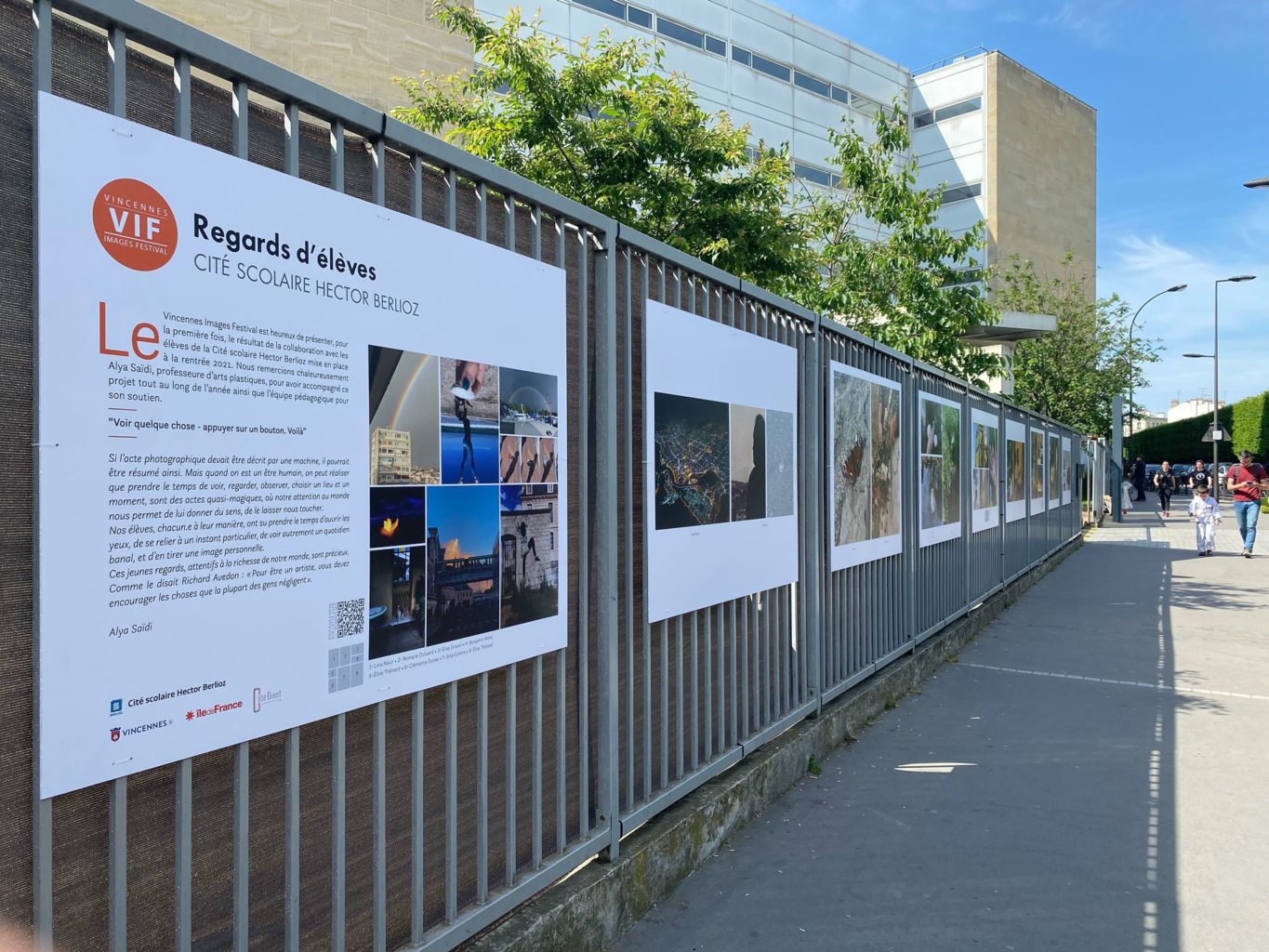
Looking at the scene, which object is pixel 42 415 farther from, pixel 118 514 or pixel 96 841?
pixel 96 841

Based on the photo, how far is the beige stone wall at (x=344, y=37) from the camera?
66.9 feet

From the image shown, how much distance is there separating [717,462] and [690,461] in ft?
0.82

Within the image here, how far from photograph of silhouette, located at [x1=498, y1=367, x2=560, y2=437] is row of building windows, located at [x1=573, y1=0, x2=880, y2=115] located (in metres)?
30.9

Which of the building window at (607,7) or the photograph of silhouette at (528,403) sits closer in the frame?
the photograph of silhouette at (528,403)

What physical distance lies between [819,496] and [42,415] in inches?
182

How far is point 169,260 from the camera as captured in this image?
82.2 inches

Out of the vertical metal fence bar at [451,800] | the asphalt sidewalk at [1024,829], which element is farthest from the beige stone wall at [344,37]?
the vertical metal fence bar at [451,800]

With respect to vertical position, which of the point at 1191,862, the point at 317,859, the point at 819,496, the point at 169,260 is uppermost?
the point at 169,260

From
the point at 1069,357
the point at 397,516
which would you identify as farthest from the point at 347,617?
the point at 1069,357

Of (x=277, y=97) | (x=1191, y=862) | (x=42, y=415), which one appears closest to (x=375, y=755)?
(x=42, y=415)

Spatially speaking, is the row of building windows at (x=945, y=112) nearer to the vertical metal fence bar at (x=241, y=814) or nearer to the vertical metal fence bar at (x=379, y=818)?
the vertical metal fence bar at (x=241, y=814)

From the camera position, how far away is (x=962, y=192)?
47625mm

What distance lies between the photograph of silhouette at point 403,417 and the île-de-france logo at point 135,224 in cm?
60

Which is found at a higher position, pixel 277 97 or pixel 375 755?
pixel 277 97
